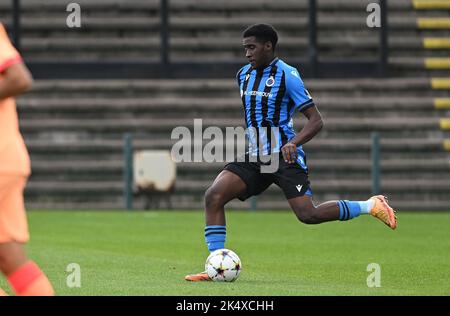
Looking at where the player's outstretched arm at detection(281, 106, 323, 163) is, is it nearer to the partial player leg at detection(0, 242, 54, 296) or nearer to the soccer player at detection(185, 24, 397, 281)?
the soccer player at detection(185, 24, 397, 281)

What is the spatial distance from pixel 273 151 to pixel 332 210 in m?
0.73

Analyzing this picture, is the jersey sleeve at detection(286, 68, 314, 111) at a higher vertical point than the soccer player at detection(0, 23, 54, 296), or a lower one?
higher

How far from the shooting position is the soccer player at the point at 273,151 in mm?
10602

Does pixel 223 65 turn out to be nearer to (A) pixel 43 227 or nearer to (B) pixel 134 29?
(B) pixel 134 29

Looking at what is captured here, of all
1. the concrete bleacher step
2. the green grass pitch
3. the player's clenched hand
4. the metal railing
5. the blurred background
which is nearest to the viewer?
the green grass pitch

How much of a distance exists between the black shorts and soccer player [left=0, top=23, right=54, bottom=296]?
4.18 metres

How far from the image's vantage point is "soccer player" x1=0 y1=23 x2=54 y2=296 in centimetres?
649

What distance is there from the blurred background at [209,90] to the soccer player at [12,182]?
A: 15.6m

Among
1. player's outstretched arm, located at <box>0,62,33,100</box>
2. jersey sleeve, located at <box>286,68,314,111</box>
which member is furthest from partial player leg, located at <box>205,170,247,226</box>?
player's outstretched arm, located at <box>0,62,33,100</box>

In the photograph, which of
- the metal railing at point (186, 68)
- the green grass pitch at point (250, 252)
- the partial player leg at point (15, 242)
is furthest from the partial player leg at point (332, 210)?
the metal railing at point (186, 68)

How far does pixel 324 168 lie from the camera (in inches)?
913

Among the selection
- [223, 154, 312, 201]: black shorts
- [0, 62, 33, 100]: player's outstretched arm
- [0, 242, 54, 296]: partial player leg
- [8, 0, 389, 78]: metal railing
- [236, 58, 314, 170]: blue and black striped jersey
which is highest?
[8, 0, 389, 78]: metal railing

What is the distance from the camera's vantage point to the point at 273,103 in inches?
429
